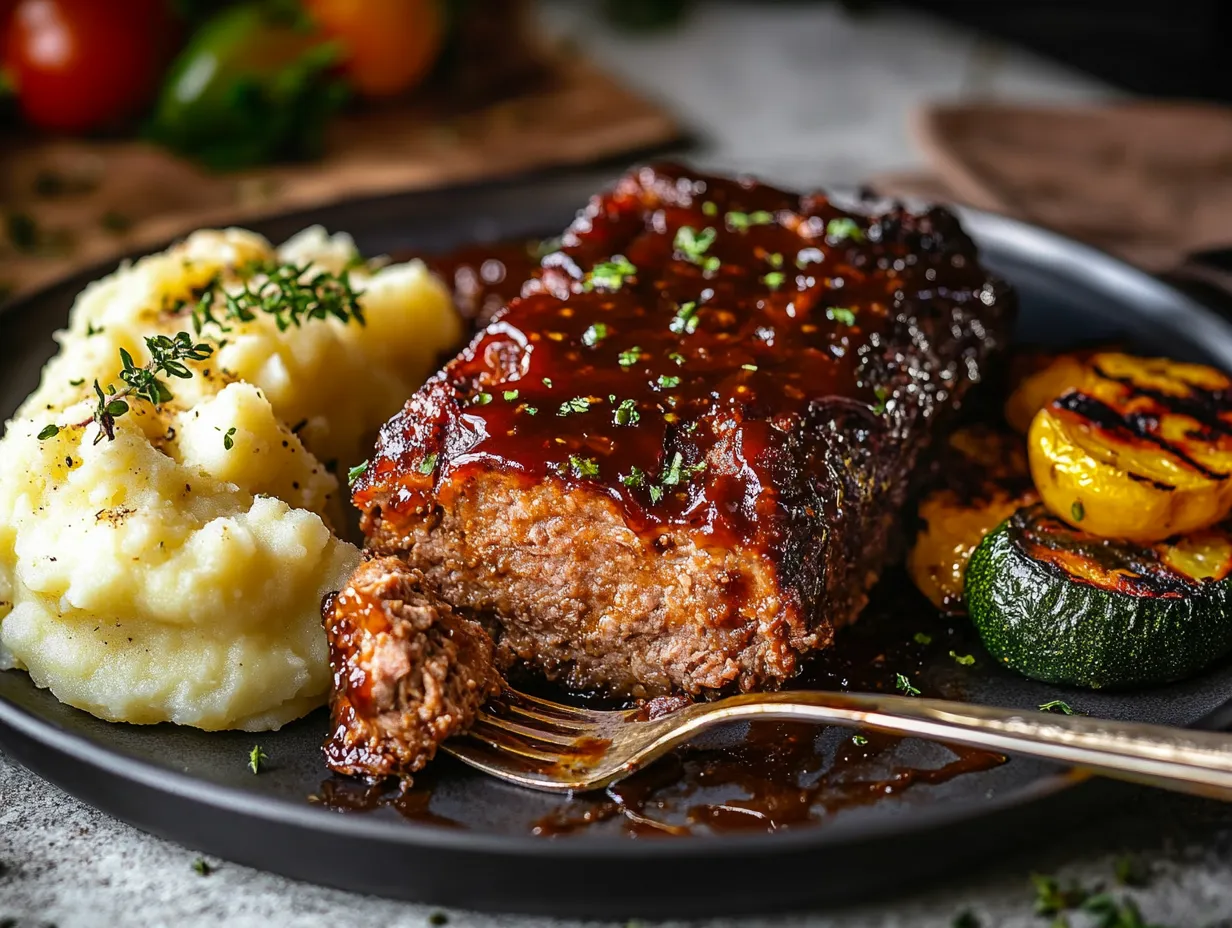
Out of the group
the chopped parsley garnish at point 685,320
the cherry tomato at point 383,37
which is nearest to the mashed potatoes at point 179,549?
the chopped parsley garnish at point 685,320

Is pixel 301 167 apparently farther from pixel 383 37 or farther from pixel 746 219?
pixel 746 219

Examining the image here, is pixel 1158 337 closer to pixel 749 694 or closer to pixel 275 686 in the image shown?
pixel 749 694

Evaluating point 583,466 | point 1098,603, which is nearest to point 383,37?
point 583,466

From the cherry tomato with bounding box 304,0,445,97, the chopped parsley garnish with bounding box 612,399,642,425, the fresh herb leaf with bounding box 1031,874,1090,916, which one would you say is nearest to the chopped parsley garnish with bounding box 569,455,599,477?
the chopped parsley garnish with bounding box 612,399,642,425

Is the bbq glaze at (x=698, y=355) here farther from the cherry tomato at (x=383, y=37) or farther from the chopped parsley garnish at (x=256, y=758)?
the cherry tomato at (x=383, y=37)

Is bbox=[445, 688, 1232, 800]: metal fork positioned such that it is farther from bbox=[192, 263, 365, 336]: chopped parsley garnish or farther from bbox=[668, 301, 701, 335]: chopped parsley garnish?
bbox=[192, 263, 365, 336]: chopped parsley garnish
